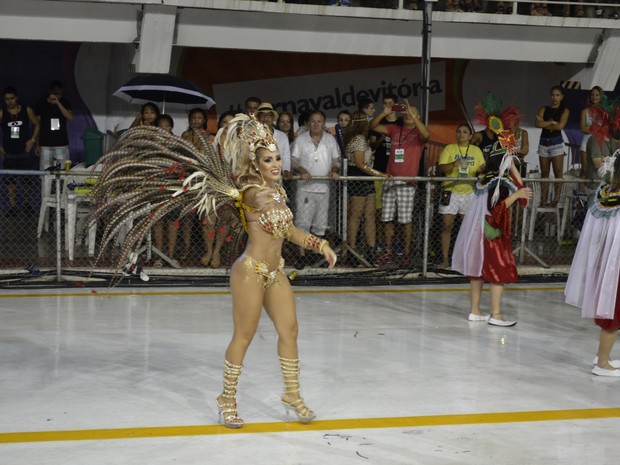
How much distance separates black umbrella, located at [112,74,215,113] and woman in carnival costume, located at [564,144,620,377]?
5.57m

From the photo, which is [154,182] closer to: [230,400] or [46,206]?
[230,400]

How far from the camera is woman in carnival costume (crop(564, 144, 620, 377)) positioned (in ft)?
23.5

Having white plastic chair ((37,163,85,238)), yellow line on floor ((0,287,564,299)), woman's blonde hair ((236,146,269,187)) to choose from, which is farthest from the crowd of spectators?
woman's blonde hair ((236,146,269,187))

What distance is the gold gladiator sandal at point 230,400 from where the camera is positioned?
19.4 ft

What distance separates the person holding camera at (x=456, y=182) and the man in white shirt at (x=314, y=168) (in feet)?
4.29

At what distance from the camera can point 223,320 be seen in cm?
898

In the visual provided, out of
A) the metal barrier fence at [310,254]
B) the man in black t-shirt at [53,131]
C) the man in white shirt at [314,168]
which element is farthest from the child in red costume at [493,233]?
the man in black t-shirt at [53,131]

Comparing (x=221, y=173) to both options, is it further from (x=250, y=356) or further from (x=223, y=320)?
(x=223, y=320)

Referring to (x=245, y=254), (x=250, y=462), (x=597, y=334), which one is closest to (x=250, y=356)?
(x=245, y=254)

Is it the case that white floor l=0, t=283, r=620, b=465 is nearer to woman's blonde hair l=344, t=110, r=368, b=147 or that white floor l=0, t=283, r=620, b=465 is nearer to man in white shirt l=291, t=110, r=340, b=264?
man in white shirt l=291, t=110, r=340, b=264

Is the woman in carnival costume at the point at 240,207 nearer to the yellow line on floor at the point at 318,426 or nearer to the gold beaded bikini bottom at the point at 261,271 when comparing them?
the gold beaded bikini bottom at the point at 261,271

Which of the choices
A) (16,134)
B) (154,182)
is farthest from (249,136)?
(16,134)

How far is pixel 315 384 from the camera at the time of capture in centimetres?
691

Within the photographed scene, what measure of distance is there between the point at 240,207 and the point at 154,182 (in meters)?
0.54
